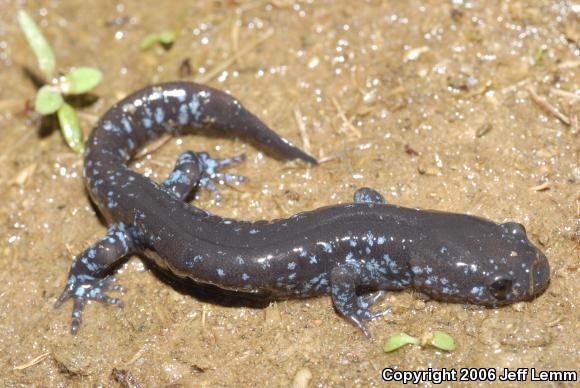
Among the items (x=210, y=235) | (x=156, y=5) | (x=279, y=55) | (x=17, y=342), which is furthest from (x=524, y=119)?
(x=17, y=342)

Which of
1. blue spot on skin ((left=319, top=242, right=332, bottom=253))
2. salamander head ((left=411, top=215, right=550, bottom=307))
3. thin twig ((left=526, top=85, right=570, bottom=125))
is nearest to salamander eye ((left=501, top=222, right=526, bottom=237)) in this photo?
salamander head ((left=411, top=215, right=550, bottom=307))

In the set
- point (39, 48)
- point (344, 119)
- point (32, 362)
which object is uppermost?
point (39, 48)

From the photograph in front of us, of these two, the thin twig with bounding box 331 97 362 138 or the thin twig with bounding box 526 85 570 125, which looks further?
the thin twig with bounding box 331 97 362 138

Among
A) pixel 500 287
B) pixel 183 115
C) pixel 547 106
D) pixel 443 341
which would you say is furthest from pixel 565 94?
pixel 183 115

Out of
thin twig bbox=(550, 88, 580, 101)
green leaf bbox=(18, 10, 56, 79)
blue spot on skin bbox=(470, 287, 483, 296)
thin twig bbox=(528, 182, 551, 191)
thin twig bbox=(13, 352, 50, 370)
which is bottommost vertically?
thin twig bbox=(13, 352, 50, 370)

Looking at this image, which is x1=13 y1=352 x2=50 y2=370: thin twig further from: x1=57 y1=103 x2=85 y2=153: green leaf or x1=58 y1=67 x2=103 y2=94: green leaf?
x1=58 y1=67 x2=103 y2=94: green leaf

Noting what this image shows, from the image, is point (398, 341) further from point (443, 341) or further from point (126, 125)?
point (126, 125)

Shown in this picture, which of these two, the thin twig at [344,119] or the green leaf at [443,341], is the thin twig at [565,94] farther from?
the green leaf at [443,341]
